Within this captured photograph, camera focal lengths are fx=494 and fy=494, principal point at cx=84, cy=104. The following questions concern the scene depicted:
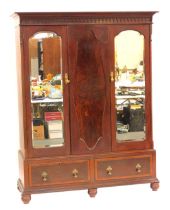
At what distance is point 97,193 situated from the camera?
4867 millimetres

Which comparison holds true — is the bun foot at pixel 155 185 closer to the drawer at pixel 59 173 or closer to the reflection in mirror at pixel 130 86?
the reflection in mirror at pixel 130 86

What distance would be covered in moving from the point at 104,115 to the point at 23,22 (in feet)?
3.81

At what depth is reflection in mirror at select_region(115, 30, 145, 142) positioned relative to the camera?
15.6 ft

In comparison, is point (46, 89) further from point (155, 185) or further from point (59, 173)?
point (155, 185)

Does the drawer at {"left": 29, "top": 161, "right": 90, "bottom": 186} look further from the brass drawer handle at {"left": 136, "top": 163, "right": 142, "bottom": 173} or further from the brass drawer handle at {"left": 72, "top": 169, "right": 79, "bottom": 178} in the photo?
the brass drawer handle at {"left": 136, "top": 163, "right": 142, "bottom": 173}

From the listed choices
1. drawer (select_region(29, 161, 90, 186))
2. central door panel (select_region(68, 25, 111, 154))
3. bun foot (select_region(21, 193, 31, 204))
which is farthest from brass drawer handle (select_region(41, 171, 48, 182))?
central door panel (select_region(68, 25, 111, 154))

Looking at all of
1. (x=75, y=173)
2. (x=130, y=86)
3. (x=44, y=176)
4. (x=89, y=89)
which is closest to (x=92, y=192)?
(x=75, y=173)

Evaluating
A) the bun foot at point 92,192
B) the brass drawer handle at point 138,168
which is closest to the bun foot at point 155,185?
the brass drawer handle at point 138,168

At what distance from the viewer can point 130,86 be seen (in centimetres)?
Answer: 485

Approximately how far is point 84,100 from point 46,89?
0.38m

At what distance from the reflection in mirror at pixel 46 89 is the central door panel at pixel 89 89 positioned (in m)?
0.13

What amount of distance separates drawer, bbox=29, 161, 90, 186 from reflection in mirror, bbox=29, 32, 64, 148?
200 mm

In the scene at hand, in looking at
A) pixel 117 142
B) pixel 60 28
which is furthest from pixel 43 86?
pixel 117 142

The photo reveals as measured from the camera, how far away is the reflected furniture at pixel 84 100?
4.57 m
